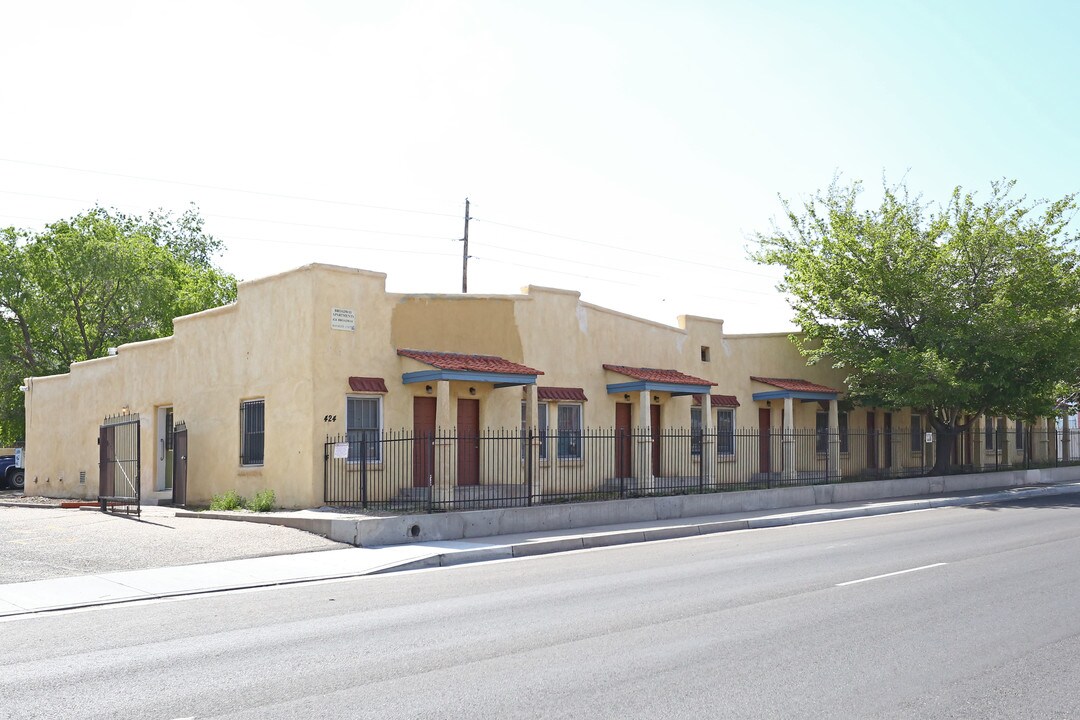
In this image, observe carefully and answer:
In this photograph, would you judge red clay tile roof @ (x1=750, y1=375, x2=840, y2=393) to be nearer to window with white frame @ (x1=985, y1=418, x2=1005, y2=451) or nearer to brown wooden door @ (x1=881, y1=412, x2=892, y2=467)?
brown wooden door @ (x1=881, y1=412, x2=892, y2=467)

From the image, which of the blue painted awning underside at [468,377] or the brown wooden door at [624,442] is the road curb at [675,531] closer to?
the blue painted awning underside at [468,377]

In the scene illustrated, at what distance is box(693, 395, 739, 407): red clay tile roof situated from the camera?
1160 inches

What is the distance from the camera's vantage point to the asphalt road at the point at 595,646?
6.56 m

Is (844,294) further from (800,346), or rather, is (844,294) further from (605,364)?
(605,364)

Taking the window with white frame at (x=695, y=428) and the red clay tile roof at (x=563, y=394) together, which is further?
the window with white frame at (x=695, y=428)

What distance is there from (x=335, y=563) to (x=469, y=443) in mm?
8184

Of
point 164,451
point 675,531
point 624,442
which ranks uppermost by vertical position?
point 624,442

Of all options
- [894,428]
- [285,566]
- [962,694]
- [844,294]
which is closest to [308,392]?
[285,566]

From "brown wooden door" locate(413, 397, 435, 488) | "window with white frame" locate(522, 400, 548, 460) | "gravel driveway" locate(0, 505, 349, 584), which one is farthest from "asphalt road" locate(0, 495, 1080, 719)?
"window with white frame" locate(522, 400, 548, 460)

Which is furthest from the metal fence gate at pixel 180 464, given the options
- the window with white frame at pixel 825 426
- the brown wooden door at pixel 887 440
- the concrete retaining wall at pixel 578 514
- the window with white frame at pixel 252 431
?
the brown wooden door at pixel 887 440

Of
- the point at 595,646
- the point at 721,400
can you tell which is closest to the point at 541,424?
the point at 721,400

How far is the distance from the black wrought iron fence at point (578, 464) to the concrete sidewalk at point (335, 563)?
198 centimetres

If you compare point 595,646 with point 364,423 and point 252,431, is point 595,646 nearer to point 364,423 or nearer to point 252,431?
point 364,423

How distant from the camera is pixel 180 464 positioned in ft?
77.8
